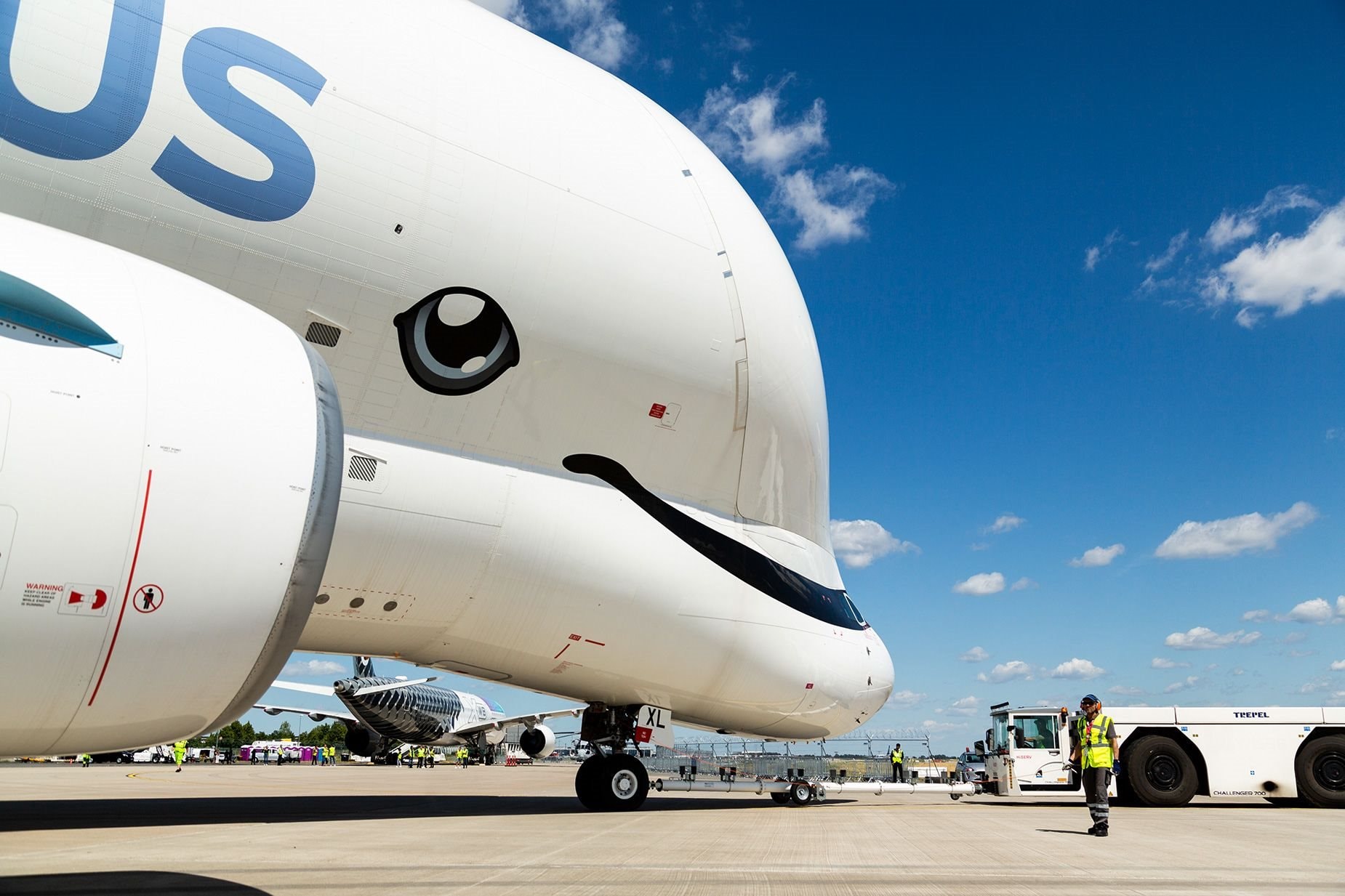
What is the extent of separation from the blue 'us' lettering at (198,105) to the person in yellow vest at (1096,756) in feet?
36.3

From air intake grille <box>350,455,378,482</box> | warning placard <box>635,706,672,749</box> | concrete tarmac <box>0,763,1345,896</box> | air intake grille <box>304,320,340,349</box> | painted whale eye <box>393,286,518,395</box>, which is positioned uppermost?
painted whale eye <box>393,286,518,395</box>

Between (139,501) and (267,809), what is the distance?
11.0 meters

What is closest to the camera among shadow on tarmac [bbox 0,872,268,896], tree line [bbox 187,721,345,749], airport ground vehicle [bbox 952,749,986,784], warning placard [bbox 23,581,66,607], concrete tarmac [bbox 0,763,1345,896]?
warning placard [bbox 23,581,66,607]

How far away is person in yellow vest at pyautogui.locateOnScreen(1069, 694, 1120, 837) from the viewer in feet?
35.8

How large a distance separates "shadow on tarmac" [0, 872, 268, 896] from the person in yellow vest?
9311 millimetres

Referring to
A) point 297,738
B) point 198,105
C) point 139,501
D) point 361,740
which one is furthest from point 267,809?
point 297,738

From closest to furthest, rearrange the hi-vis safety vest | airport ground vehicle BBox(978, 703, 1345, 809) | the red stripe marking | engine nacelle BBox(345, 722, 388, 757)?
the red stripe marking → the hi-vis safety vest → airport ground vehicle BBox(978, 703, 1345, 809) → engine nacelle BBox(345, 722, 388, 757)

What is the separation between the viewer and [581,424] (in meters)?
11.5

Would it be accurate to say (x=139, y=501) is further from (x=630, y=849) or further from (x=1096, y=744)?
(x=1096, y=744)

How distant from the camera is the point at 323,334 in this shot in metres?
9.60

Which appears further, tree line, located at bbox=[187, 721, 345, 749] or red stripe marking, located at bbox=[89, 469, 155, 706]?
tree line, located at bbox=[187, 721, 345, 749]

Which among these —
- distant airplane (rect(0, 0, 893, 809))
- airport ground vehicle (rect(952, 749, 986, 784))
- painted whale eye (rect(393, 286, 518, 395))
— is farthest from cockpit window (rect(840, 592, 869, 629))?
airport ground vehicle (rect(952, 749, 986, 784))

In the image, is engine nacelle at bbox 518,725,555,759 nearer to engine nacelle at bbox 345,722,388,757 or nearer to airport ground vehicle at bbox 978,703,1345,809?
engine nacelle at bbox 345,722,388,757

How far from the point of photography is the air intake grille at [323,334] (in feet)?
31.3
